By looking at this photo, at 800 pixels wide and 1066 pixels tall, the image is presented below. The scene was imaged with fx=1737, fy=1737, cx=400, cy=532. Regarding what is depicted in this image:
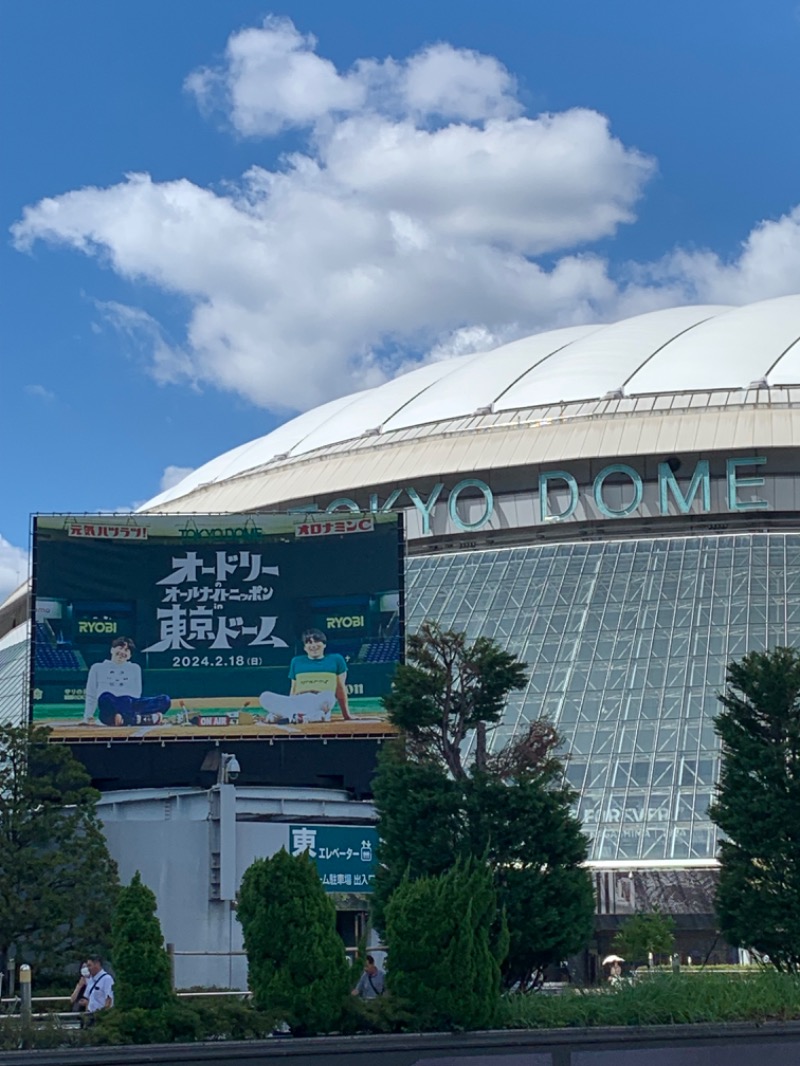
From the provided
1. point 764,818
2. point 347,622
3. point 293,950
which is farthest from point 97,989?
point 347,622

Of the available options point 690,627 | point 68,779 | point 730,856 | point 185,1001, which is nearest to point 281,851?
point 185,1001

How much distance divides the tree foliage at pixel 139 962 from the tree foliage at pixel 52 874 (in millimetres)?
10665

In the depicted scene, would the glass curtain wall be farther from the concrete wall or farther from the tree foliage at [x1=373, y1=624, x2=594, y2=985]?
the tree foliage at [x1=373, y1=624, x2=594, y2=985]

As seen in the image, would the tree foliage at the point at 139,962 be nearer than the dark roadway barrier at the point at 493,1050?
No

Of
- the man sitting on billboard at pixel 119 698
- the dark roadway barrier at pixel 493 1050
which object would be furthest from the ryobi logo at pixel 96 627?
the dark roadway barrier at pixel 493 1050

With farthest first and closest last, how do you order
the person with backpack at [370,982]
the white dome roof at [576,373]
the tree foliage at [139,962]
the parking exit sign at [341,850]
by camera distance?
the white dome roof at [576,373] < the parking exit sign at [341,850] < the person with backpack at [370,982] < the tree foliage at [139,962]

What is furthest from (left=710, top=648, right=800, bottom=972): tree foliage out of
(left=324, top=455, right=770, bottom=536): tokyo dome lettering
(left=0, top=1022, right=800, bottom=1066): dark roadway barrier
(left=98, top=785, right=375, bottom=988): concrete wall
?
(left=324, top=455, right=770, bottom=536): tokyo dome lettering

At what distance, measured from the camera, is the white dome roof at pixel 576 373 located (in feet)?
174

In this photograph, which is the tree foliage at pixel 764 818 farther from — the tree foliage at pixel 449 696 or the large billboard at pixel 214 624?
the large billboard at pixel 214 624

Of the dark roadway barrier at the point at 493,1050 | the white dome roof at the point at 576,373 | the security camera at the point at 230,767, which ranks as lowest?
the dark roadway barrier at the point at 493,1050

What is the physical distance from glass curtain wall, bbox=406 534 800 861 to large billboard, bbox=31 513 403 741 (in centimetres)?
460

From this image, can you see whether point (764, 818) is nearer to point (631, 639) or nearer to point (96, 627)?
point (631, 639)

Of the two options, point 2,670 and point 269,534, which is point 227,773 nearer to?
point 269,534

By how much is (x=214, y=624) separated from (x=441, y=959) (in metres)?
20.5
